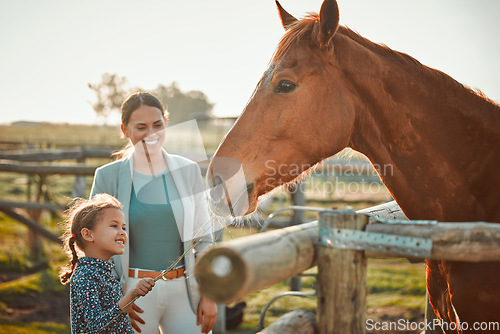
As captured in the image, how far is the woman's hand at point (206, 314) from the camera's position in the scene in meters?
2.27

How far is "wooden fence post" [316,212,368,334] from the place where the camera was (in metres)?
1.25

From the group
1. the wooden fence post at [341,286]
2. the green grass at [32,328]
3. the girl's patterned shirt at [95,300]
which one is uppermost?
the wooden fence post at [341,286]

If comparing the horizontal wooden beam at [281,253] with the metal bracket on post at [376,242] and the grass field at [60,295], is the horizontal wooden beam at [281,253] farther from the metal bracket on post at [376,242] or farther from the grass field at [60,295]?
the grass field at [60,295]

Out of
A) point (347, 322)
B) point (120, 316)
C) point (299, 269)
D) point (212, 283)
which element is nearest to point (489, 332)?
point (347, 322)

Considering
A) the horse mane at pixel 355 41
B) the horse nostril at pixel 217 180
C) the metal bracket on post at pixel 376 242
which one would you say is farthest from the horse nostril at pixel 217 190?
the metal bracket on post at pixel 376 242

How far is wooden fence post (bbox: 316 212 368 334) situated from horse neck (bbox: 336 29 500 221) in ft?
2.94

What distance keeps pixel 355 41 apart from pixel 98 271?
6.42ft

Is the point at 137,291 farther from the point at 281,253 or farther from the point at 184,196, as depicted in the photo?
the point at 281,253

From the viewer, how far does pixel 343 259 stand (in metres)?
1.27

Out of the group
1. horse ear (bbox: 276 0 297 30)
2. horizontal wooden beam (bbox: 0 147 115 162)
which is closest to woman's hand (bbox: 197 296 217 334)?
horse ear (bbox: 276 0 297 30)

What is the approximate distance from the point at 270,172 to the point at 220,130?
33.8 ft

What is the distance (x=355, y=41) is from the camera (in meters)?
2.17

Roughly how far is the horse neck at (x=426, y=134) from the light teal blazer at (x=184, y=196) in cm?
118

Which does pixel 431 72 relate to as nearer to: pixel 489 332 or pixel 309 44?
pixel 309 44
